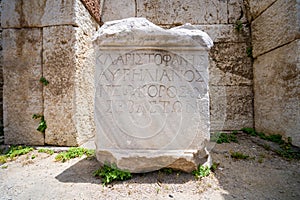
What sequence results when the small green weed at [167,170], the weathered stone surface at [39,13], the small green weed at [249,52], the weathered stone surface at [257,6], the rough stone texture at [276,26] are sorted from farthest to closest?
1. the small green weed at [249,52]
2. the weathered stone surface at [257,6]
3. the weathered stone surface at [39,13]
4. the rough stone texture at [276,26]
5. the small green weed at [167,170]

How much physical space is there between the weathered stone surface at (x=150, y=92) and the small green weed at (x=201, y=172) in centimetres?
7

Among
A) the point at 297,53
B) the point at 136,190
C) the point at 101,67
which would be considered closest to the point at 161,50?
the point at 101,67

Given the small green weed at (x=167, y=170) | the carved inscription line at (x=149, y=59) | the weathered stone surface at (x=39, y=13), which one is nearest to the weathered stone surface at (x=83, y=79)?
the weathered stone surface at (x=39, y=13)

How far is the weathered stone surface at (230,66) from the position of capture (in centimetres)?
344

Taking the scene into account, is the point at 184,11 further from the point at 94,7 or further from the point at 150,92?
the point at 150,92

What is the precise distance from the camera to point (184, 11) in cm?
357

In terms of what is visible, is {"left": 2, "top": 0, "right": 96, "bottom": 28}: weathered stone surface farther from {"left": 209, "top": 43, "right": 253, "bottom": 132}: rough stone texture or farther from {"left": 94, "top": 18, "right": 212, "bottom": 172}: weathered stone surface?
{"left": 209, "top": 43, "right": 253, "bottom": 132}: rough stone texture

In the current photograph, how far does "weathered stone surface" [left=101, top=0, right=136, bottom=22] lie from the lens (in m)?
3.59

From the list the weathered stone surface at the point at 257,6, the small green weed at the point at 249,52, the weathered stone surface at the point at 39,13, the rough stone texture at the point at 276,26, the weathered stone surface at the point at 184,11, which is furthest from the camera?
the weathered stone surface at the point at 184,11

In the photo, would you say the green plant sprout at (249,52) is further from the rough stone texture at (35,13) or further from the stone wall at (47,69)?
the rough stone texture at (35,13)

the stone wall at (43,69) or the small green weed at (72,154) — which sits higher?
the stone wall at (43,69)

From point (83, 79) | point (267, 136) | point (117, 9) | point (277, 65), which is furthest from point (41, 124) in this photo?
point (277, 65)

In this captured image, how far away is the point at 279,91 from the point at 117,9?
331cm

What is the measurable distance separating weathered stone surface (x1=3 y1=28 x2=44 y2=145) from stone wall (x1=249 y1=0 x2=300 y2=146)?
3.62 meters
